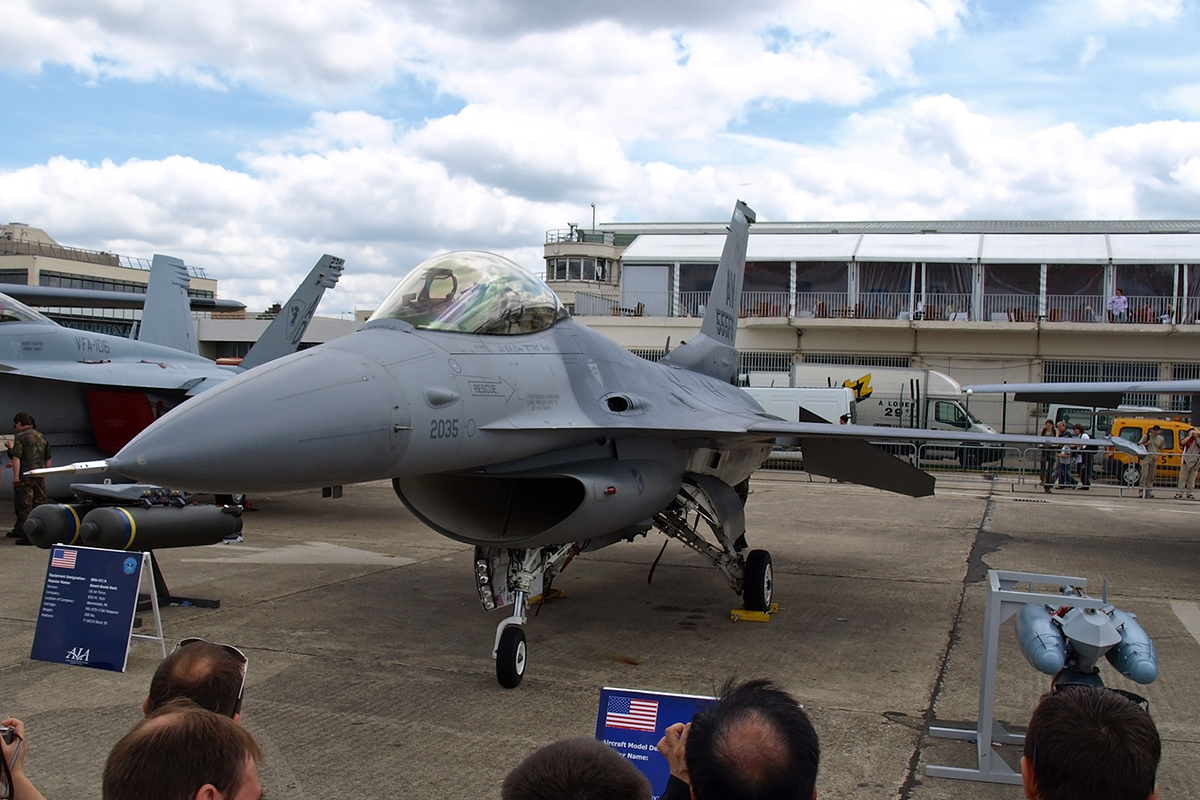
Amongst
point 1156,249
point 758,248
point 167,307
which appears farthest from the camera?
point 758,248

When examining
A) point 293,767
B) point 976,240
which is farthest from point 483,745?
point 976,240

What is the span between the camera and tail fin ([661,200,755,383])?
10.4 meters

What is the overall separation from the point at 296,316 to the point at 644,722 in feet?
48.0

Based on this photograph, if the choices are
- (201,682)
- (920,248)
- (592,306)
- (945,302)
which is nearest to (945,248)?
(920,248)

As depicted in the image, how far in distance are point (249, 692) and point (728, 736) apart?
4.59m

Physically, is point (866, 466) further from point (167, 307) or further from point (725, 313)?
point (167, 307)

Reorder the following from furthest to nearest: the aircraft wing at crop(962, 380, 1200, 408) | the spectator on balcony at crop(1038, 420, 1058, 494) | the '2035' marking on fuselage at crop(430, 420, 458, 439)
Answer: the spectator on balcony at crop(1038, 420, 1058, 494) < the aircraft wing at crop(962, 380, 1200, 408) < the '2035' marking on fuselage at crop(430, 420, 458, 439)

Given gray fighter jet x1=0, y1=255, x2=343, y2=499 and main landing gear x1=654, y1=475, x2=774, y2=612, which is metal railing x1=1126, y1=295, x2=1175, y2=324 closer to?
main landing gear x1=654, y1=475, x2=774, y2=612

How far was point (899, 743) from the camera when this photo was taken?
5094 millimetres

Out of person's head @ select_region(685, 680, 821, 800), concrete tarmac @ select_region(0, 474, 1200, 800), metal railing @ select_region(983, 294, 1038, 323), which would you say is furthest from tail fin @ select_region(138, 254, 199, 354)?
metal railing @ select_region(983, 294, 1038, 323)

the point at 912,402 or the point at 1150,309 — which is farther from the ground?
the point at 1150,309

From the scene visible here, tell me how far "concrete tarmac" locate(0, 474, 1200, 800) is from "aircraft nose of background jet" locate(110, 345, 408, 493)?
143cm

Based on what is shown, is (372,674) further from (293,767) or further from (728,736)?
(728,736)

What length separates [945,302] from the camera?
3612 cm
